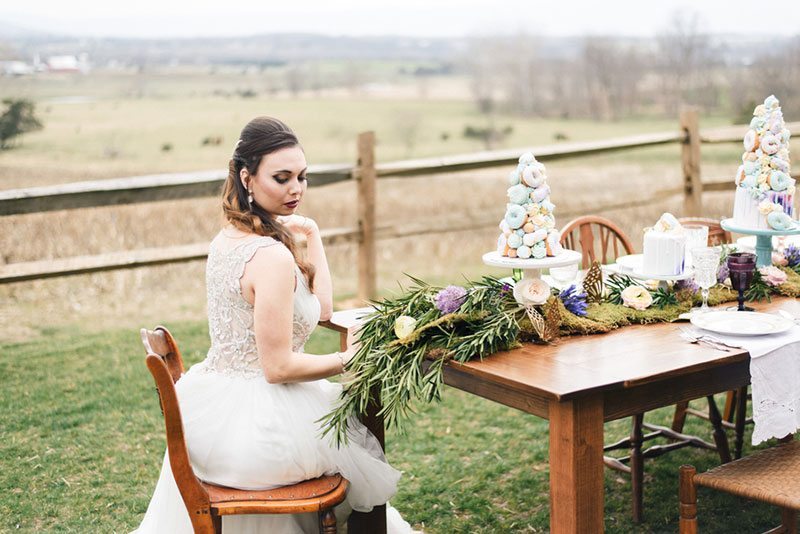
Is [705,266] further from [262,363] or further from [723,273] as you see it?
[262,363]

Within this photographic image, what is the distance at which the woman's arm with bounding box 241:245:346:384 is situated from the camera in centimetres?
265

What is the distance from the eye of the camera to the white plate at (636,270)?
3210 millimetres

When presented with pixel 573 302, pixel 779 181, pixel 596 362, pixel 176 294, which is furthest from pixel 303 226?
pixel 176 294

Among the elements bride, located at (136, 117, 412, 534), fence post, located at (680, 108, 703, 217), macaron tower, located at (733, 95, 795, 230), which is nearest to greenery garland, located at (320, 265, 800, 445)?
bride, located at (136, 117, 412, 534)

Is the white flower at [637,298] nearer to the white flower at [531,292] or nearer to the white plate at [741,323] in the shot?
the white plate at [741,323]

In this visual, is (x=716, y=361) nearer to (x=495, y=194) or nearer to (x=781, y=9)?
(x=495, y=194)

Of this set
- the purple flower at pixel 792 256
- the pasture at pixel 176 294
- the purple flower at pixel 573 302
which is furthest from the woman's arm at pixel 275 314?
the purple flower at pixel 792 256

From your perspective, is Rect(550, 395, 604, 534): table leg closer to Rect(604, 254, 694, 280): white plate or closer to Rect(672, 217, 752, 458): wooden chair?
Rect(604, 254, 694, 280): white plate

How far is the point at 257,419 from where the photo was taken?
2.77m

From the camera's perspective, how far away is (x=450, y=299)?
282 cm

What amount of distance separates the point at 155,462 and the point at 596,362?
2.54 m

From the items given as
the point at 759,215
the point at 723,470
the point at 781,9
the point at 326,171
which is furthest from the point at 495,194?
the point at 723,470

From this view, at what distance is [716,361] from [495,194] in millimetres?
10137

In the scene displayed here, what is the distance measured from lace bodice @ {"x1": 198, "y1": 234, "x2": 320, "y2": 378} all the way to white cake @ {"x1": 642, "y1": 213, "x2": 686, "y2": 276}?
118 centimetres
